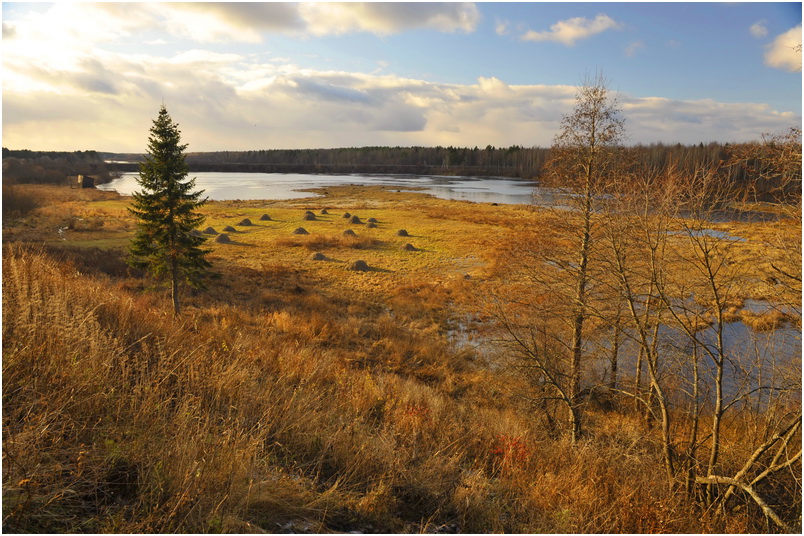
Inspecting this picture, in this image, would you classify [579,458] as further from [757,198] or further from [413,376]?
[413,376]

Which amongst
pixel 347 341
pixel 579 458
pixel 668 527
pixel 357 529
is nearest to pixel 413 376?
pixel 347 341

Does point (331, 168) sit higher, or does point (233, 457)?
point (331, 168)

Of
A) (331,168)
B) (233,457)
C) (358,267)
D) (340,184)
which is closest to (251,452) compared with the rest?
(233,457)

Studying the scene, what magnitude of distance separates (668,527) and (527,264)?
9.64 meters

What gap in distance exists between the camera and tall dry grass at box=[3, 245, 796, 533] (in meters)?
3.00

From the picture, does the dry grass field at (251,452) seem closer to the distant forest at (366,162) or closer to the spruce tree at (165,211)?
the spruce tree at (165,211)

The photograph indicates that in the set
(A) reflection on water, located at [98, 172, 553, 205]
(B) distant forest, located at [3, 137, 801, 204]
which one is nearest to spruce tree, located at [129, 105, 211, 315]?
(A) reflection on water, located at [98, 172, 553, 205]

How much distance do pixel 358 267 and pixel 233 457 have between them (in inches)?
924

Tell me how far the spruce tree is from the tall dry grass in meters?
8.63

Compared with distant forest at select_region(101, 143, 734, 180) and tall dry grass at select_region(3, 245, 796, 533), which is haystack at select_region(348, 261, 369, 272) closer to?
tall dry grass at select_region(3, 245, 796, 533)

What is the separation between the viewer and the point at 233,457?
3.50 metres

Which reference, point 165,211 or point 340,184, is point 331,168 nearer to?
point 340,184

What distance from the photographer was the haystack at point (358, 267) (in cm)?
2675

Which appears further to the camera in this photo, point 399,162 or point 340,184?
point 399,162
